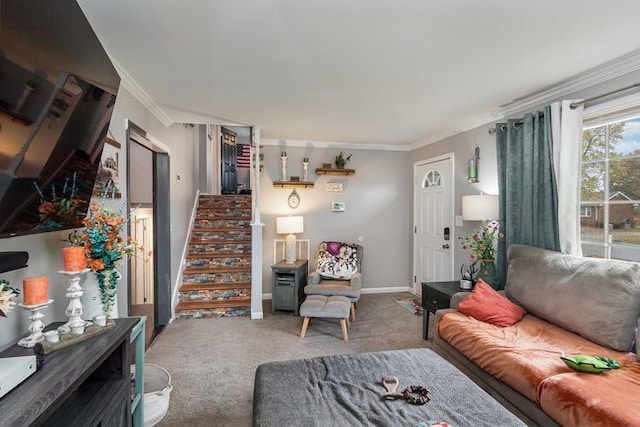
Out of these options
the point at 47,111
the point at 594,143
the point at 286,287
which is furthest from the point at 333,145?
the point at 47,111

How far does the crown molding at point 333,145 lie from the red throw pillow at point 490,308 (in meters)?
2.92

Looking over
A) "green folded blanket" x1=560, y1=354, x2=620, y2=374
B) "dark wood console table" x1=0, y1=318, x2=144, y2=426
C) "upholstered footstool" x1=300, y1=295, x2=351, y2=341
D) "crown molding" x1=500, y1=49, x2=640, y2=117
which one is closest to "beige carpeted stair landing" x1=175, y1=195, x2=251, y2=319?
"upholstered footstool" x1=300, y1=295, x2=351, y2=341

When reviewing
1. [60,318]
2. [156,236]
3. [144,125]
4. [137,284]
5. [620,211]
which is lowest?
[137,284]

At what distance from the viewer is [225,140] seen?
7613 mm

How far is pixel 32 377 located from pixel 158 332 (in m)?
2.63

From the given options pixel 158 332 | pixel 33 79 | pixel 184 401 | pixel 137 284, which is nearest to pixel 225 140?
pixel 137 284

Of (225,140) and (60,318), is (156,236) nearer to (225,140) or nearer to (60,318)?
(60,318)

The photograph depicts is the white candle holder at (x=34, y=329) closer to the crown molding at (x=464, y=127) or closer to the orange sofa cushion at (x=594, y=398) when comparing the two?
the orange sofa cushion at (x=594, y=398)

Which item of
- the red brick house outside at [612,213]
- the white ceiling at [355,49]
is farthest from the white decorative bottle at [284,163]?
the red brick house outside at [612,213]

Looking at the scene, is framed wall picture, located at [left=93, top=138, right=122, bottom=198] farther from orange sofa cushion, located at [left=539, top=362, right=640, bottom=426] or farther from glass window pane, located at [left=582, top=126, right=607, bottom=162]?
glass window pane, located at [left=582, top=126, right=607, bottom=162]

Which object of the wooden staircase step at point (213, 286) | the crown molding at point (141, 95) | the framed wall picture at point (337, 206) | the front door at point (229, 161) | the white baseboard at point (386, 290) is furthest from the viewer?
the front door at point (229, 161)

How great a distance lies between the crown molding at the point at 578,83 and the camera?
209 centimetres

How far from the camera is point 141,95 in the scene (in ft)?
8.81

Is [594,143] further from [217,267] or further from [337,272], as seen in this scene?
[217,267]
